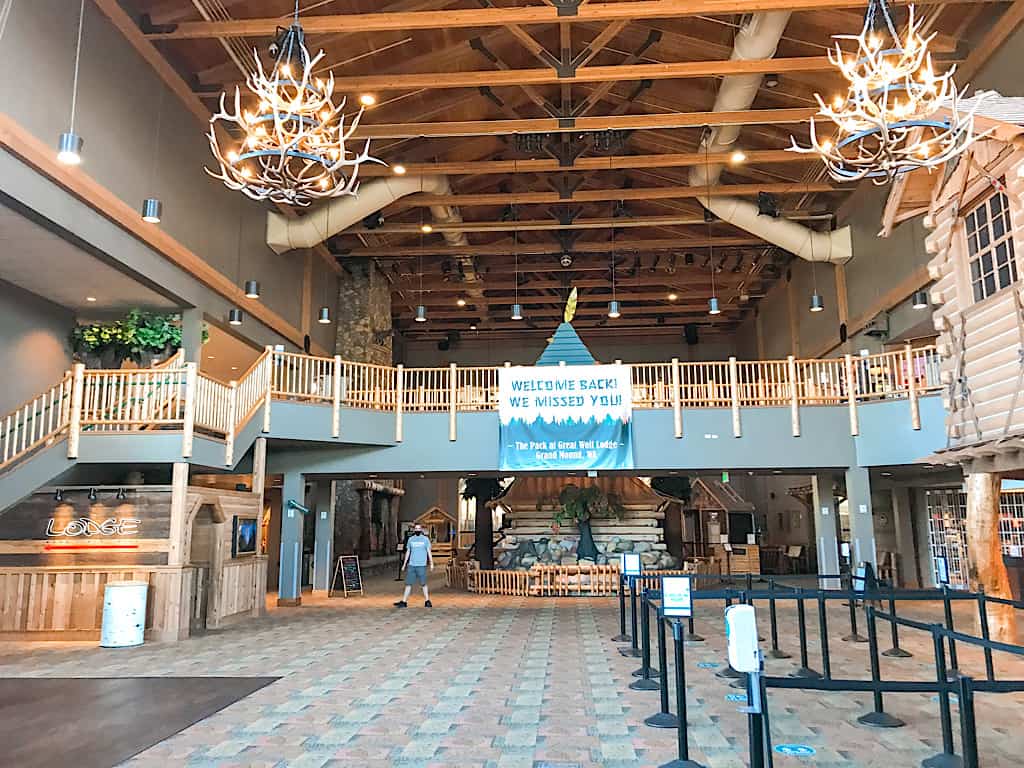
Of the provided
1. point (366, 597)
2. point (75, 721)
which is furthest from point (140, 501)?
point (366, 597)

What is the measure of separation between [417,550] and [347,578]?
3916mm

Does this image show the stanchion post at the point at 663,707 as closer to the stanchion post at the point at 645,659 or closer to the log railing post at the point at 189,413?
the stanchion post at the point at 645,659

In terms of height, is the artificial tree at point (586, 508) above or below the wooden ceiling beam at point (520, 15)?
below

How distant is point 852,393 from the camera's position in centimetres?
1398

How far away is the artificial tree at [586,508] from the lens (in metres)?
17.0

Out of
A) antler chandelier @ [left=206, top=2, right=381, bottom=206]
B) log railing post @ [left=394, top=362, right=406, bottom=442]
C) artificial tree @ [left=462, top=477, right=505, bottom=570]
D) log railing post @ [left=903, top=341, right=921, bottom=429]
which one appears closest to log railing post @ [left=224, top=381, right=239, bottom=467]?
log railing post @ [left=394, top=362, right=406, bottom=442]

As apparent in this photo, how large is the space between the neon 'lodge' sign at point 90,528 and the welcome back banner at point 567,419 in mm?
6597

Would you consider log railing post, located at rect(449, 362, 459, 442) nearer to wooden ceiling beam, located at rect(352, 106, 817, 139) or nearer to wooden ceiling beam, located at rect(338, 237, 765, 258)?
wooden ceiling beam, located at rect(352, 106, 817, 139)

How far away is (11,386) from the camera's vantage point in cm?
1218

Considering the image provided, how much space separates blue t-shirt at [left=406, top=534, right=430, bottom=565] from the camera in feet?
44.7

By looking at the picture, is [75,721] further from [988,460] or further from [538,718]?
[988,460]

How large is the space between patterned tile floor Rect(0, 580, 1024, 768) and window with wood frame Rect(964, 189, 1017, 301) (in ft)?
13.9

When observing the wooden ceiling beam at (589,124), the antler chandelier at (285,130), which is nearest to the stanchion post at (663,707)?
the antler chandelier at (285,130)

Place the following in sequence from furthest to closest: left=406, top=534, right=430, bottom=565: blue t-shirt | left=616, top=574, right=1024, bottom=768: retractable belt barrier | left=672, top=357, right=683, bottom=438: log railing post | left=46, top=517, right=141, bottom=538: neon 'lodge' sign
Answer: left=672, top=357, right=683, bottom=438: log railing post
left=406, top=534, right=430, bottom=565: blue t-shirt
left=46, top=517, right=141, bottom=538: neon 'lodge' sign
left=616, top=574, right=1024, bottom=768: retractable belt barrier
